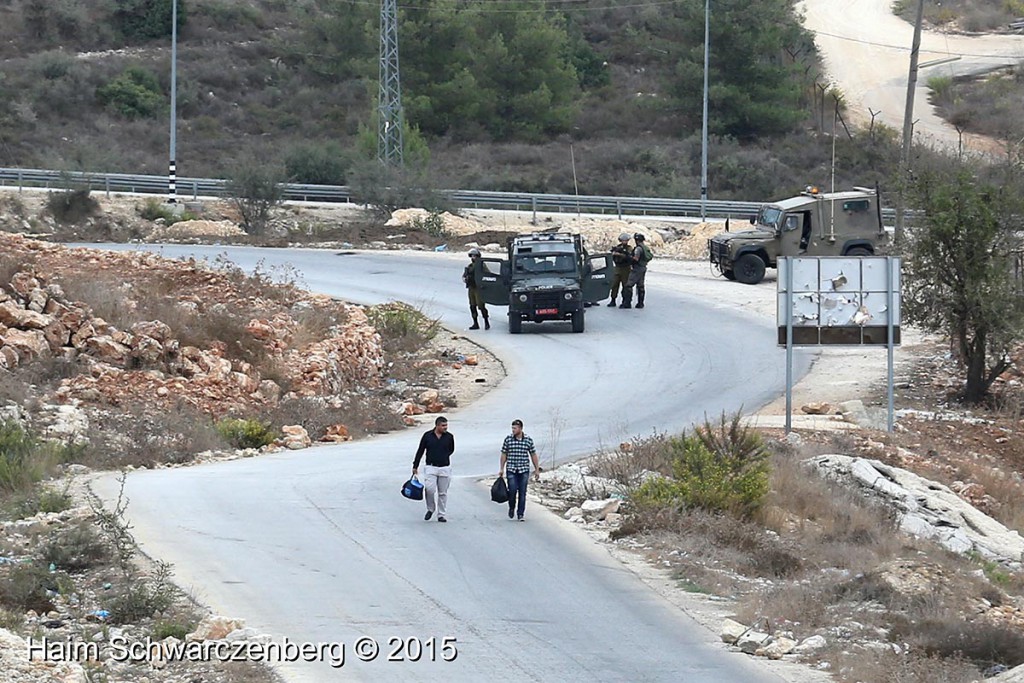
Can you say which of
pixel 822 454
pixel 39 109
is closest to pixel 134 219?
pixel 39 109

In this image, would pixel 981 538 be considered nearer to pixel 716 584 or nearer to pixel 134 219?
pixel 716 584

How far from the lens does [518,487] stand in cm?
1614

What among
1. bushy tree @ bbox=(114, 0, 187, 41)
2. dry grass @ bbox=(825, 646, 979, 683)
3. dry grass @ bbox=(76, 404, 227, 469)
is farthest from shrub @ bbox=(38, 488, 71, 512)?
bushy tree @ bbox=(114, 0, 187, 41)

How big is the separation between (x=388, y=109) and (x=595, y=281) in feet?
87.7

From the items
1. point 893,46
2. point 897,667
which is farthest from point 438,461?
point 893,46

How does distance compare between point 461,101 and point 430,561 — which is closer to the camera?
point 430,561

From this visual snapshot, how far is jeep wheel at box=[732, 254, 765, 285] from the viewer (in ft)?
131

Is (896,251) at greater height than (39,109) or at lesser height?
lesser

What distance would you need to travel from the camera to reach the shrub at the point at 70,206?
5484 cm

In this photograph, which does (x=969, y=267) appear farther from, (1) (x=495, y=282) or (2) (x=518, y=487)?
(2) (x=518, y=487)

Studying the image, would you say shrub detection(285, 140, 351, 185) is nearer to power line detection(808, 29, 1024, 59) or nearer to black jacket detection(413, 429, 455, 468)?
power line detection(808, 29, 1024, 59)

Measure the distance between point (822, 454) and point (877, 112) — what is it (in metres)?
62.8

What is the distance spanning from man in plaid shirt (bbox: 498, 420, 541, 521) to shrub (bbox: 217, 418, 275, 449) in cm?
725

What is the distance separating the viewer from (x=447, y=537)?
50.2 feet
